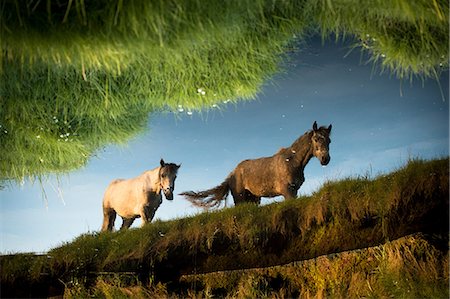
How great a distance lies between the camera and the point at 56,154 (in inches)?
107

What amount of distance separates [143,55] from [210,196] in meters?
0.80

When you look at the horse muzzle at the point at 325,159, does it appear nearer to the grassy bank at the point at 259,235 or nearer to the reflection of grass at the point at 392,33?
the grassy bank at the point at 259,235

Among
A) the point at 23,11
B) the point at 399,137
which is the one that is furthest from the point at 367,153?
the point at 23,11

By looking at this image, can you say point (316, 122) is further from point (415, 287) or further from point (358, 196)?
point (415, 287)

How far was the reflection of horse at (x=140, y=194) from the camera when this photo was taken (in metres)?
2.10

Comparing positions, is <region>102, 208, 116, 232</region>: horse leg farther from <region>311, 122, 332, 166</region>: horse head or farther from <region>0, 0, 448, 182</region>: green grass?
<region>311, 122, 332, 166</region>: horse head

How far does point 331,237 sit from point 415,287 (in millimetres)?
305

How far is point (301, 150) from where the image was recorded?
1.95m

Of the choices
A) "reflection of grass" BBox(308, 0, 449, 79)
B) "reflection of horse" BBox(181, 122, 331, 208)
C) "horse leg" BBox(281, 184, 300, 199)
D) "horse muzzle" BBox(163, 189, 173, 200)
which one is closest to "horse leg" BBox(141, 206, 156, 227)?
"horse muzzle" BBox(163, 189, 173, 200)

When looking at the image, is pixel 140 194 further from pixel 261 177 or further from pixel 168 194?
pixel 261 177

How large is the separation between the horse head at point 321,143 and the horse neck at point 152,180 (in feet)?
2.14

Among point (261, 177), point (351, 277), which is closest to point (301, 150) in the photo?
point (261, 177)

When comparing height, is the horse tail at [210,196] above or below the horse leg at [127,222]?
above

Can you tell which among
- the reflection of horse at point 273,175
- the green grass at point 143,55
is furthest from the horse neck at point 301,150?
the green grass at point 143,55
